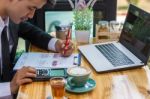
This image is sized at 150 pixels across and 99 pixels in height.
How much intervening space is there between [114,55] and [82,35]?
34 cm

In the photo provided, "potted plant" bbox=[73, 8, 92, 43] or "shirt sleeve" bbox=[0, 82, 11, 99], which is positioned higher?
"potted plant" bbox=[73, 8, 92, 43]

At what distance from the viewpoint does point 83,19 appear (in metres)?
2.11

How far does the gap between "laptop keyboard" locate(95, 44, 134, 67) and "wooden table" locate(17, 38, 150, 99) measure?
0.22 feet

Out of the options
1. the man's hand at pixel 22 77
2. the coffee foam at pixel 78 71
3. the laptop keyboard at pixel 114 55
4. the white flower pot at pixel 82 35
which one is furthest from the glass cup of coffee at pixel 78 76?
the white flower pot at pixel 82 35

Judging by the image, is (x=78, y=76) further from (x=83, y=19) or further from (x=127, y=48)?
(x=83, y=19)

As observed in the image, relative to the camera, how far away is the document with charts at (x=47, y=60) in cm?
170

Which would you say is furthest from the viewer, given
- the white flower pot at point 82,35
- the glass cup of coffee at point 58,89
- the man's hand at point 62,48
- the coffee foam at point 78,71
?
the white flower pot at point 82,35

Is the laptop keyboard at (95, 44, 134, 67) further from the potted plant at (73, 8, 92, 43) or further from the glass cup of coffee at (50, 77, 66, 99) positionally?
the glass cup of coffee at (50, 77, 66, 99)

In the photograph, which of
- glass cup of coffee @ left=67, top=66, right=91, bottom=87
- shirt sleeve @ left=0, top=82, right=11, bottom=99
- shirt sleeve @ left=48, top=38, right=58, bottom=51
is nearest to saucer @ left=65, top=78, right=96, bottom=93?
glass cup of coffee @ left=67, top=66, right=91, bottom=87

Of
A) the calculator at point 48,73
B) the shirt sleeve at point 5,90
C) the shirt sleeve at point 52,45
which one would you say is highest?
the calculator at point 48,73

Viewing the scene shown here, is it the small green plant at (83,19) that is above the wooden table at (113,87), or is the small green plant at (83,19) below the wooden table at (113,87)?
above

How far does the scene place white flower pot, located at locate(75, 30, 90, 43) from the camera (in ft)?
6.88

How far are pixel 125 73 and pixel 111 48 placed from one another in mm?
318

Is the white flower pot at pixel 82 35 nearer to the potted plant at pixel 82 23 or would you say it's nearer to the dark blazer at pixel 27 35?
the potted plant at pixel 82 23
